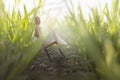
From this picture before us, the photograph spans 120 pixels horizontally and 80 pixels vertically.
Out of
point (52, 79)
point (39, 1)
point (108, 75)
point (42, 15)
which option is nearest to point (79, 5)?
point (39, 1)

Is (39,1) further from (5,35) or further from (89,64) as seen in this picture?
(89,64)

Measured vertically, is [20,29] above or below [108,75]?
above

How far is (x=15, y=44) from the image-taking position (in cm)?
119

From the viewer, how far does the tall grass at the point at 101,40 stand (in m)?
0.78

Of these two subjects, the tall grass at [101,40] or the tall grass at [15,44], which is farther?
the tall grass at [15,44]

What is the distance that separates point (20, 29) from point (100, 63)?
0.49 meters

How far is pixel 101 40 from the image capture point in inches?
43.6

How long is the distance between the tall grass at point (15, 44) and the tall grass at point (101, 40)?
0.63 feet

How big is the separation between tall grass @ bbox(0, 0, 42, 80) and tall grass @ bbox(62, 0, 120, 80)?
191 mm

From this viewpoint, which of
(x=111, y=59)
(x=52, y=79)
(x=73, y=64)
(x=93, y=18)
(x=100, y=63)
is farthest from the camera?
(x=93, y=18)

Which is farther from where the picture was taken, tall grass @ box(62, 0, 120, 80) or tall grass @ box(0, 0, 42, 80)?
tall grass @ box(0, 0, 42, 80)

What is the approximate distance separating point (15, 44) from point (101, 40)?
371 mm

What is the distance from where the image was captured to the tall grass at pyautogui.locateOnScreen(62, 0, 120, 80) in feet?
2.57

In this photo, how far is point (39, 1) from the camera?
137cm
